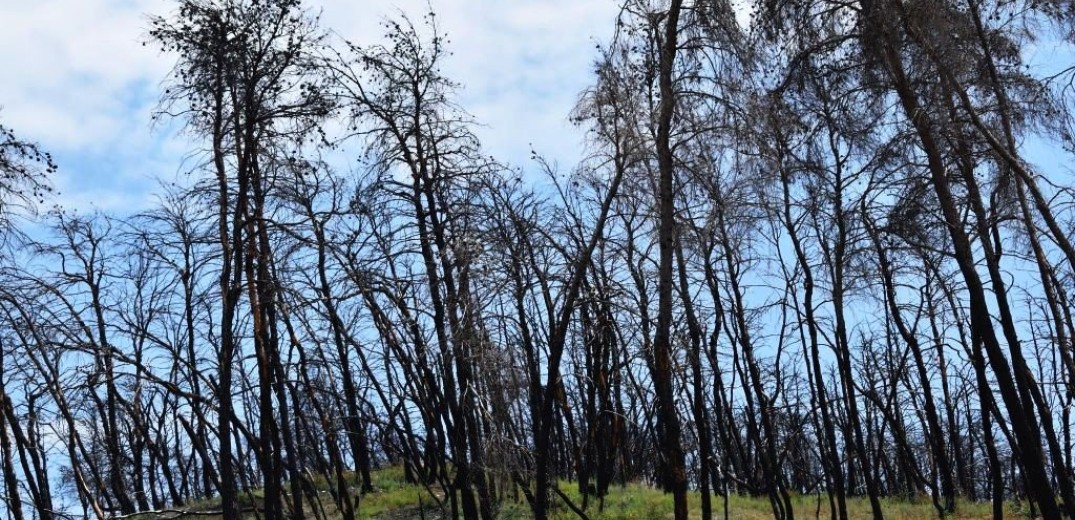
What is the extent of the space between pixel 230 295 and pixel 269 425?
Result: 191 centimetres

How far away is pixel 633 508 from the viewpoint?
60.3ft

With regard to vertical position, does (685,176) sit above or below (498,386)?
above

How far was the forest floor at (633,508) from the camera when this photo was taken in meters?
18.1

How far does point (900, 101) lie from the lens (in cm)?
1180

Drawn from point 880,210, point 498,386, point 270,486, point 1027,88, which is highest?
point 1027,88

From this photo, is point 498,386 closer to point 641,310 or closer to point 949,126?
point 641,310

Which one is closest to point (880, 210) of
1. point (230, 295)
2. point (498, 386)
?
point (498, 386)

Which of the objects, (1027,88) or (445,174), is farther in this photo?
(445,174)

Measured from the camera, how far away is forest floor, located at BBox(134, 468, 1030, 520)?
18.1 meters

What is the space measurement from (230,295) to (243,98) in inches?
96.2

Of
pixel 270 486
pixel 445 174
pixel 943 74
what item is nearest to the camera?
pixel 943 74

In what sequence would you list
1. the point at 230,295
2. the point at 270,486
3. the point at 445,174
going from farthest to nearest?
the point at 445,174 → the point at 270,486 → the point at 230,295

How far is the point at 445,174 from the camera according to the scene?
14383 millimetres

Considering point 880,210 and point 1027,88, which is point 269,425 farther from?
point 1027,88
